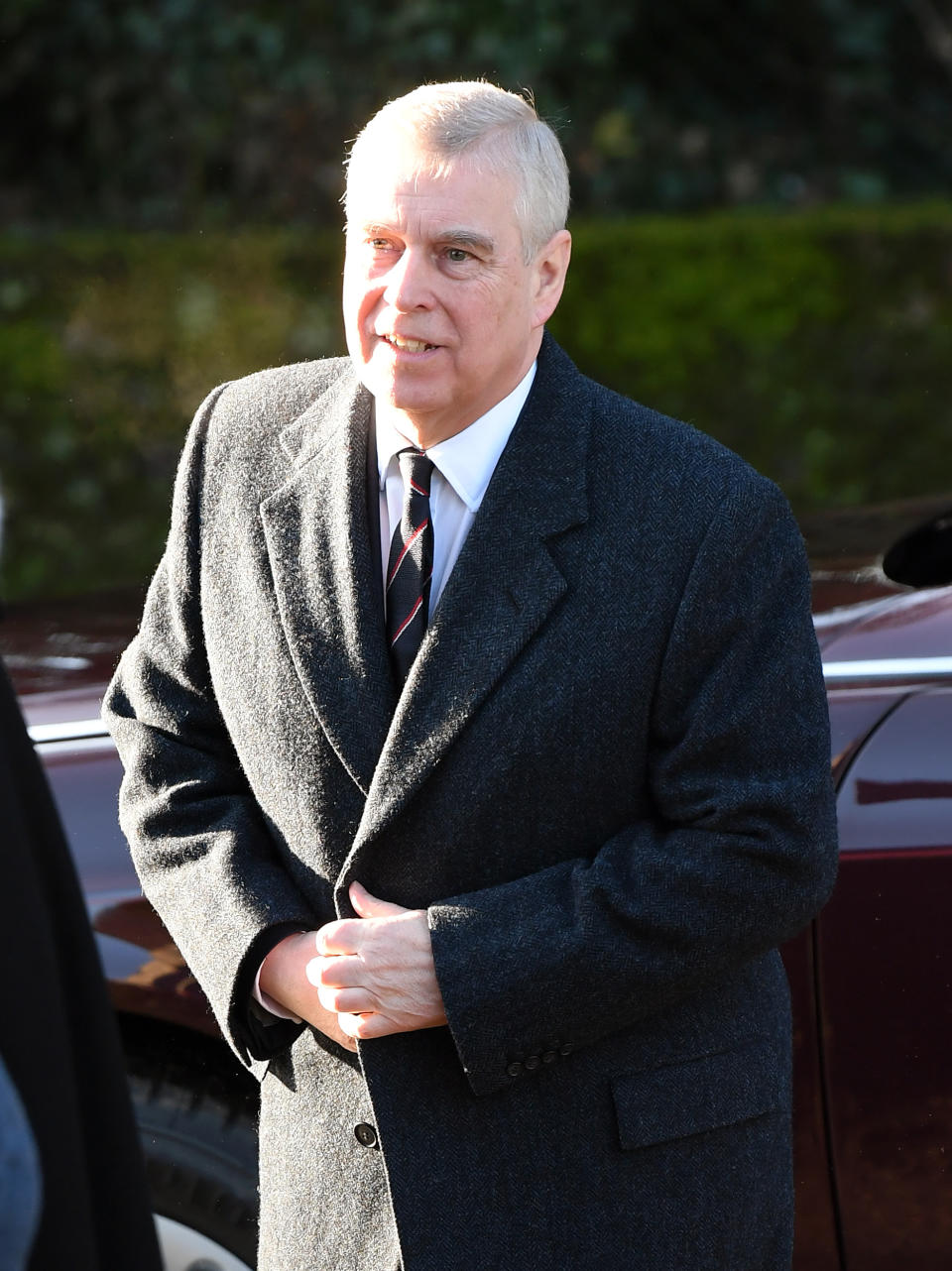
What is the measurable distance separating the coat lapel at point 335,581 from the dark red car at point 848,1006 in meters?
0.73

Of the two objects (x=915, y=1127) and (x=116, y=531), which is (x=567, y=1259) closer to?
(x=915, y=1127)

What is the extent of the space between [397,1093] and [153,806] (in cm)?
43

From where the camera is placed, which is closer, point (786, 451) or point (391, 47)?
point (786, 451)

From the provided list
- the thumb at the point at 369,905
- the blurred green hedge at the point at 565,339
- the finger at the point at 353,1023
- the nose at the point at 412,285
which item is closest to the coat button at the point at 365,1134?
the finger at the point at 353,1023

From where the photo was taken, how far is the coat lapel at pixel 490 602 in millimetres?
1792

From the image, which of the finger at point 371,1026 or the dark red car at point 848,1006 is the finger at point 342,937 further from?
the dark red car at point 848,1006

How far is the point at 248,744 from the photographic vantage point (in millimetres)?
1926

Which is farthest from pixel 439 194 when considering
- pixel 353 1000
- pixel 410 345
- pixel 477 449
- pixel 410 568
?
pixel 353 1000

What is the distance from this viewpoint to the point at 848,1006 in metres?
2.37

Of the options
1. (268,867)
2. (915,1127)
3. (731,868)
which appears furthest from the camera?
(915,1127)

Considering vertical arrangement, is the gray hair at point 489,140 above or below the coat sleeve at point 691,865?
above

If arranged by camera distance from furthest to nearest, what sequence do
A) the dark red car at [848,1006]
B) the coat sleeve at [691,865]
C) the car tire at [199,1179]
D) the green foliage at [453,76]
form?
1. the green foliage at [453,76]
2. the car tire at [199,1179]
3. the dark red car at [848,1006]
4. the coat sleeve at [691,865]

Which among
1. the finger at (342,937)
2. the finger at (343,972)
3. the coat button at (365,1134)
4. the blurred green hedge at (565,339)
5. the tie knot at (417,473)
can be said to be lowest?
the blurred green hedge at (565,339)

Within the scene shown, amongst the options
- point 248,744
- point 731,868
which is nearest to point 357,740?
point 248,744
